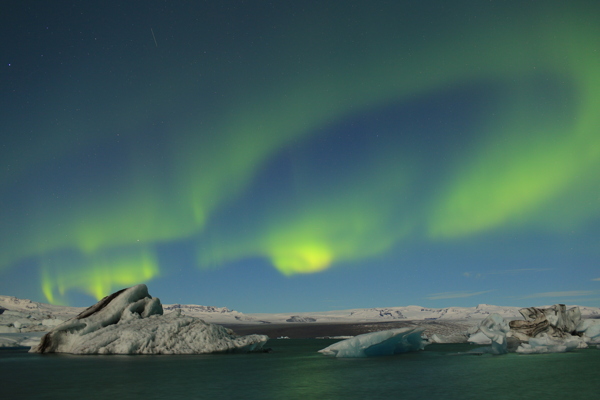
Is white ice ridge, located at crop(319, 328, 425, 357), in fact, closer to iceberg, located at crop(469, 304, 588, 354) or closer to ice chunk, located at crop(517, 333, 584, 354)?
iceberg, located at crop(469, 304, 588, 354)

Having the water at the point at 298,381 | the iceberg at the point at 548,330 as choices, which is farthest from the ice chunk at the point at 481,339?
the water at the point at 298,381

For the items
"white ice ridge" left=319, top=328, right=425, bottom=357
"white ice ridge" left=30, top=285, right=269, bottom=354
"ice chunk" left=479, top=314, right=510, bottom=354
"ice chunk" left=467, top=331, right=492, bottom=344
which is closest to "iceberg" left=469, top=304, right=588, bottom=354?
"ice chunk" left=479, top=314, right=510, bottom=354

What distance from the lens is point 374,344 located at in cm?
2614

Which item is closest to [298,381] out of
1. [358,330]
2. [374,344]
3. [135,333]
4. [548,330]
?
[374,344]

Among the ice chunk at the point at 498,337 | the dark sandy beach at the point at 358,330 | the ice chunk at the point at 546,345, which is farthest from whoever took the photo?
the dark sandy beach at the point at 358,330

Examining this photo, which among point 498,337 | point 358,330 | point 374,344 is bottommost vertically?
point 358,330

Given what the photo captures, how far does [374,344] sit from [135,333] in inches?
532

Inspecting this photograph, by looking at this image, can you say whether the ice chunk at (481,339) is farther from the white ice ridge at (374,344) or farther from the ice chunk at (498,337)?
the white ice ridge at (374,344)

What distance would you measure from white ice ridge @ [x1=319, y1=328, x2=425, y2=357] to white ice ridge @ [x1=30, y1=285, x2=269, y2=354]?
6.57 m

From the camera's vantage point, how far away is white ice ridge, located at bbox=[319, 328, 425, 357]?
25969 millimetres

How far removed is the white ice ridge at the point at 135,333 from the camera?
90.6 ft

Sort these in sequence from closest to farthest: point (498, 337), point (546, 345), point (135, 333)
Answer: point (135, 333) < point (498, 337) < point (546, 345)

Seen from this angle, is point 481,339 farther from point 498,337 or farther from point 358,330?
point 358,330

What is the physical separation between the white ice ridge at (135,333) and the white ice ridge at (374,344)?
6567 millimetres
